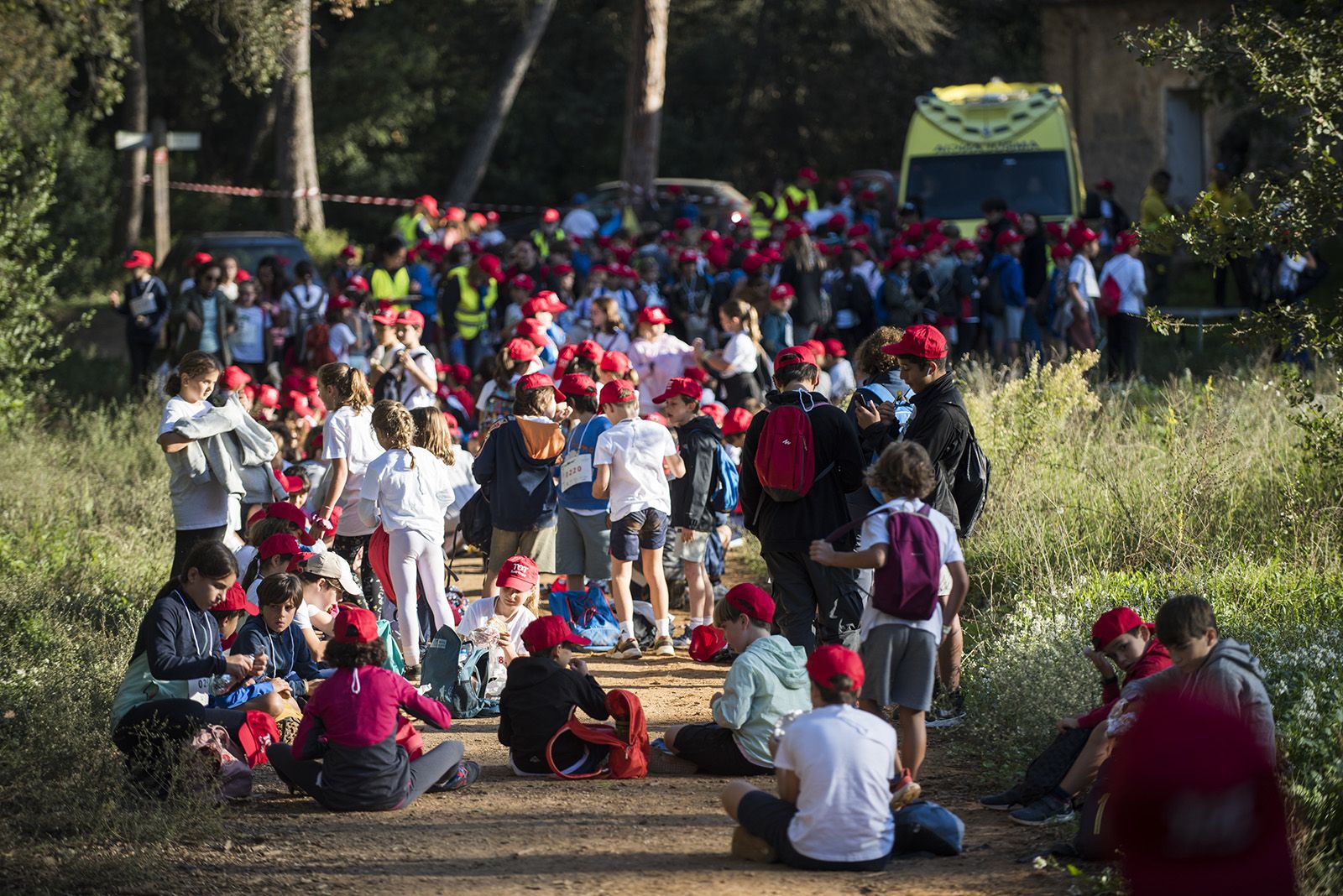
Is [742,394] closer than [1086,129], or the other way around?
[742,394]

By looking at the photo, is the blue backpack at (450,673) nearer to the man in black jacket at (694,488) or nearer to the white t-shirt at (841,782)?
the man in black jacket at (694,488)

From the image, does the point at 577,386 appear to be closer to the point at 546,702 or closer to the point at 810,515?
the point at 810,515

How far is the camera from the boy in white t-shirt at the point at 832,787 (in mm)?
5531

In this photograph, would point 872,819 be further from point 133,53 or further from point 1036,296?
point 133,53

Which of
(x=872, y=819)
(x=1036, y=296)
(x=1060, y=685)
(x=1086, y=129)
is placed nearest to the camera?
(x=872, y=819)

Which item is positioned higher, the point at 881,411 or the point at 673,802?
the point at 881,411

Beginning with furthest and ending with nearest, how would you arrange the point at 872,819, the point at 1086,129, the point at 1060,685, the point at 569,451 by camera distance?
the point at 1086,129 < the point at 569,451 < the point at 1060,685 < the point at 872,819

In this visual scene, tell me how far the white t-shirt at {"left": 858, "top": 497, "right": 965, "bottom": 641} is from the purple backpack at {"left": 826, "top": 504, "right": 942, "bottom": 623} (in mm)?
31

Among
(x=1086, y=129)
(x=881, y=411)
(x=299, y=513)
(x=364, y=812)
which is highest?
(x=1086, y=129)

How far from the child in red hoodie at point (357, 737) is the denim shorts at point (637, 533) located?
2702mm

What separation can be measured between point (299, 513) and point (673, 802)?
3197 mm

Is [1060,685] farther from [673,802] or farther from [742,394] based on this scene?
[742,394]

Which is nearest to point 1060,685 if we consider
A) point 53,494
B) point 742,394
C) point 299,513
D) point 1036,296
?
point 299,513

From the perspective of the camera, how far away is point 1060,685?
287 inches
